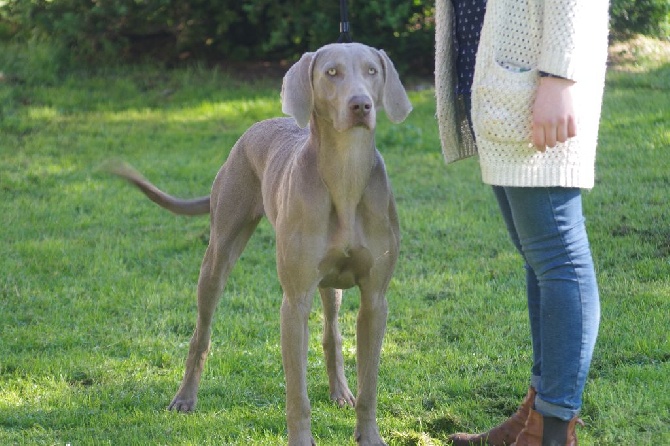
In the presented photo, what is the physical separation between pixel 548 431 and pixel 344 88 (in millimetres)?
1261

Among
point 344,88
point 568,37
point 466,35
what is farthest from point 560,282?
point 344,88

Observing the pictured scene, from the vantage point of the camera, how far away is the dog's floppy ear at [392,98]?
3.46 m

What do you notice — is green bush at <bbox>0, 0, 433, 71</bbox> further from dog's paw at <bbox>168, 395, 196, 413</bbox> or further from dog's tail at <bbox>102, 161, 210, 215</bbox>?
dog's paw at <bbox>168, 395, 196, 413</bbox>

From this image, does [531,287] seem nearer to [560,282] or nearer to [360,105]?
[560,282]

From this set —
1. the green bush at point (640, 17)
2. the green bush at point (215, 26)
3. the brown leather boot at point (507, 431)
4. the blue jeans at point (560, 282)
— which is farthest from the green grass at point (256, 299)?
the green bush at point (215, 26)

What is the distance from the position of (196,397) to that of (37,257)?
2422 mm

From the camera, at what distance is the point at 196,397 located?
14.0 ft

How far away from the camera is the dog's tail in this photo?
4.49 meters

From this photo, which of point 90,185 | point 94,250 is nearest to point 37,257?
point 94,250

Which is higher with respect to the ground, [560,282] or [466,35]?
[466,35]

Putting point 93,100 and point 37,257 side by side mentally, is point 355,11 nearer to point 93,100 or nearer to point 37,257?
point 93,100

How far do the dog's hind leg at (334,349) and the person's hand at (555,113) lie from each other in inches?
62.1

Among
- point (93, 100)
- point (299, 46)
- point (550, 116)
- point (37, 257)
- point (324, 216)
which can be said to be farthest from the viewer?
point (299, 46)

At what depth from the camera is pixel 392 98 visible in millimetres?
3467
